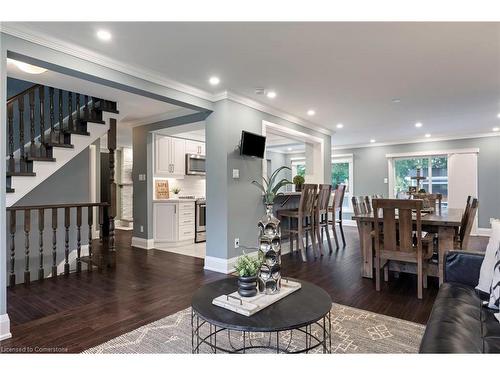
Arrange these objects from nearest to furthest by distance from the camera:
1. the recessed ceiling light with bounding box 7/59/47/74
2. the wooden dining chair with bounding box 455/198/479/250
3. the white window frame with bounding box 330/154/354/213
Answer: the recessed ceiling light with bounding box 7/59/47/74 < the wooden dining chair with bounding box 455/198/479/250 < the white window frame with bounding box 330/154/354/213

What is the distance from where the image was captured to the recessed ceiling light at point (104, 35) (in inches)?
96.6

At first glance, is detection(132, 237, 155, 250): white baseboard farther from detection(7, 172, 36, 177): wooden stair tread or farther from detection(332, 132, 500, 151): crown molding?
detection(332, 132, 500, 151): crown molding

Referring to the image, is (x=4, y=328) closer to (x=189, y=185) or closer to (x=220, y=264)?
(x=220, y=264)

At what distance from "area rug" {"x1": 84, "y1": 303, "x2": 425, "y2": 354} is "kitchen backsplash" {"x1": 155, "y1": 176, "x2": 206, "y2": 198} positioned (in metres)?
4.59

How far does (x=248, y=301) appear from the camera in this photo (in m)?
1.65

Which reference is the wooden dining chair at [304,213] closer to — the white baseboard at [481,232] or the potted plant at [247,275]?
the potted plant at [247,275]

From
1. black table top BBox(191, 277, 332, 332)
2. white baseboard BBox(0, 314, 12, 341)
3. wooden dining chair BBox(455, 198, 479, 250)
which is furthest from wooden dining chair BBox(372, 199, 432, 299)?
white baseboard BBox(0, 314, 12, 341)

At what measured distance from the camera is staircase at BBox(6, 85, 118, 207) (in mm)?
3678

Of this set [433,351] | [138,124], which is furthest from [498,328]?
[138,124]

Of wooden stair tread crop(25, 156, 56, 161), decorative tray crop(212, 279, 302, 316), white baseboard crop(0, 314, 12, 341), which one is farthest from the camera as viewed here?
wooden stair tread crop(25, 156, 56, 161)

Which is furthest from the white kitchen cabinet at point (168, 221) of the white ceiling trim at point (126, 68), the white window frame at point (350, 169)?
the white window frame at point (350, 169)

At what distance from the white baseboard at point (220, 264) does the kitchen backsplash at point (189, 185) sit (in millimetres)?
3040

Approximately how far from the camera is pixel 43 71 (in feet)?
11.0
